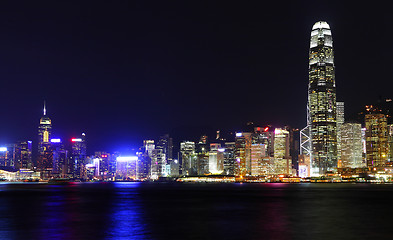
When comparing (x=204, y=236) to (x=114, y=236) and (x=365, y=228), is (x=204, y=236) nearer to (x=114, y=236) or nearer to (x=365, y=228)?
(x=114, y=236)

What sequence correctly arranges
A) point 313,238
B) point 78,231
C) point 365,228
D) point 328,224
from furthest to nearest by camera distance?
1. point 328,224
2. point 365,228
3. point 78,231
4. point 313,238

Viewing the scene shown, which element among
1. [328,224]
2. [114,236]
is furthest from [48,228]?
[328,224]

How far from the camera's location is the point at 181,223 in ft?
173

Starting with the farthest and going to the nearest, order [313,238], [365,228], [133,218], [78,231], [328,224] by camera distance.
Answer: [133,218] → [328,224] → [365,228] → [78,231] → [313,238]

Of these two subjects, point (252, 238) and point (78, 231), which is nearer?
point (252, 238)

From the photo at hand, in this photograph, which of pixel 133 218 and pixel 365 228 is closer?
pixel 365 228

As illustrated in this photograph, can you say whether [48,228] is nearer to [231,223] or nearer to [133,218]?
[133,218]

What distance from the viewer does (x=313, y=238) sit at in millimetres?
40531

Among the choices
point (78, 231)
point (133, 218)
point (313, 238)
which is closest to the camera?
point (313, 238)

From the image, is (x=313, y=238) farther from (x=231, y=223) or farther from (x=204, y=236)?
(x=231, y=223)

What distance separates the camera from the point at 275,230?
47.2m

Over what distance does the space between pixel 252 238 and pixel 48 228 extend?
67.7 feet

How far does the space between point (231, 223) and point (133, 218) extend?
13.0 metres

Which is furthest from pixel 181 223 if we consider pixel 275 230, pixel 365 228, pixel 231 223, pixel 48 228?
pixel 365 228
